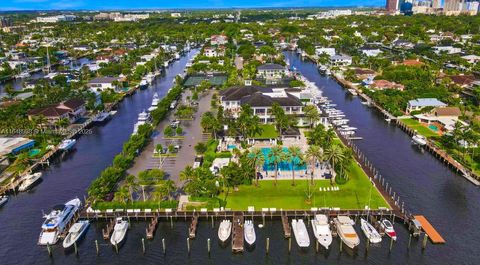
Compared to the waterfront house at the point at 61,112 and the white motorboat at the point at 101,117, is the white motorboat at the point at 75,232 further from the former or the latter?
the white motorboat at the point at 101,117

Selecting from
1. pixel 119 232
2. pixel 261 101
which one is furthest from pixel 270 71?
pixel 119 232

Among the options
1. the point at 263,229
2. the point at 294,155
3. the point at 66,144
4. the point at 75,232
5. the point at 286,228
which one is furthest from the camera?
the point at 66,144

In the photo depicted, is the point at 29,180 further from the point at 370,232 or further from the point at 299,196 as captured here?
the point at 370,232

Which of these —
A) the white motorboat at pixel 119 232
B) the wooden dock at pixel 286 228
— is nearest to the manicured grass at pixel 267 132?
the wooden dock at pixel 286 228

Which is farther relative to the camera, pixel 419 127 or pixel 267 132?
pixel 419 127

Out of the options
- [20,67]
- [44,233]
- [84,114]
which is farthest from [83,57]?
[44,233]

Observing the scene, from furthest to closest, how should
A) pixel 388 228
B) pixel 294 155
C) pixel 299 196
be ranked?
pixel 294 155 < pixel 299 196 < pixel 388 228

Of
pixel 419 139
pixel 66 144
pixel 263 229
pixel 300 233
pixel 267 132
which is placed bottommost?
pixel 263 229

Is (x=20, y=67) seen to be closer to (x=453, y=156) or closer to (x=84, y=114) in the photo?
(x=84, y=114)
